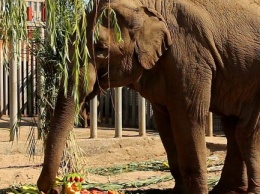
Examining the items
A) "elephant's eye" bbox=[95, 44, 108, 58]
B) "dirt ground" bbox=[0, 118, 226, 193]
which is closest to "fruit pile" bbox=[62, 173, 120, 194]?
"elephant's eye" bbox=[95, 44, 108, 58]

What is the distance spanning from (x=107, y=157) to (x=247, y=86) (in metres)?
4.28

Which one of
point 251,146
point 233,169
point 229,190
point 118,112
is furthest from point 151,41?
point 118,112

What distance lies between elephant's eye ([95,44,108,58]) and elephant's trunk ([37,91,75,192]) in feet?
1.49

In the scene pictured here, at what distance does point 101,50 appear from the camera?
5.39 m

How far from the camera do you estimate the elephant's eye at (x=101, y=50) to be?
17.6 feet

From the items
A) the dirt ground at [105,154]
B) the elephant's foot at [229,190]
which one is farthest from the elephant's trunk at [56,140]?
the dirt ground at [105,154]

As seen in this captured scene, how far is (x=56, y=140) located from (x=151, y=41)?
114 cm

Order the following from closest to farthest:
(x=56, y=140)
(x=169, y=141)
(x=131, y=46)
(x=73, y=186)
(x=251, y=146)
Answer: (x=56, y=140) → (x=131, y=46) → (x=73, y=186) → (x=251, y=146) → (x=169, y=141)

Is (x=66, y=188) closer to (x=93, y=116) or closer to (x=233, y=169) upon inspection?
(x=233, y=169)

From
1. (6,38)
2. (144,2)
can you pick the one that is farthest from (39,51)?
(6,38)

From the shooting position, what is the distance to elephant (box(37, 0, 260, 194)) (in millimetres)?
5434

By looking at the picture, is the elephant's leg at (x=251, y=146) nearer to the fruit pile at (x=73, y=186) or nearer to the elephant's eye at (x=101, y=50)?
the fruit pile at (x=73, y=186)

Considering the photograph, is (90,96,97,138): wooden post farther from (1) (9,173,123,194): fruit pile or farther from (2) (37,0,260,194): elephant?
(2) (37,0,260,194): elephant

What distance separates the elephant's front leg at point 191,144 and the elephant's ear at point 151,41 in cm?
43
